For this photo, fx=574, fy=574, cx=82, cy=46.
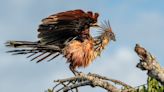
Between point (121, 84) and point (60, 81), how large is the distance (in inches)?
45.3

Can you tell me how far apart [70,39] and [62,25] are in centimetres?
47

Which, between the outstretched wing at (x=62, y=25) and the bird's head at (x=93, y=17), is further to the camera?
the bird's head at (x=93, y=17)

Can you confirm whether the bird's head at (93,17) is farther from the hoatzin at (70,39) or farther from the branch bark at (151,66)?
the branch bark at (151,66)

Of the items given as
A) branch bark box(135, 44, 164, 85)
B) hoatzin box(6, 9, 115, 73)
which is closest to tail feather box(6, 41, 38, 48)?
hoatzin box(6, 9, 115, 73)

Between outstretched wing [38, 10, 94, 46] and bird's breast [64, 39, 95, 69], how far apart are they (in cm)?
29

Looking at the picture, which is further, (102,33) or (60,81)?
(102,33)

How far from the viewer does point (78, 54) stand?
12234mm

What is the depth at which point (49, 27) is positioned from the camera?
1207 centimetres

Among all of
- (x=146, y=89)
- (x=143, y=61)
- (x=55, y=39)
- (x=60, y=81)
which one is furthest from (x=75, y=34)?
(x=143, y=61)

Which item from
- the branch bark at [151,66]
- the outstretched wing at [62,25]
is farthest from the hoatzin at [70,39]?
the branch bark at [151,66]

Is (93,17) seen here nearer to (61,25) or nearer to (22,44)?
(61,25)

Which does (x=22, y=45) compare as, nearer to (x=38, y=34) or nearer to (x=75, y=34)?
(x=38, y=34)

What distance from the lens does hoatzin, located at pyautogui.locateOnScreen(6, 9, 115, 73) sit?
12008 mm

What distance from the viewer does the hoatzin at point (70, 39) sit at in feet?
39.4
